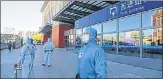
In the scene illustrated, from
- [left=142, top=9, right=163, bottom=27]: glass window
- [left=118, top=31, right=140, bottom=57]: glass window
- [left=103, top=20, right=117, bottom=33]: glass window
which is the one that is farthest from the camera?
[left=103, top=20, right=117, bottom=33]: glass window

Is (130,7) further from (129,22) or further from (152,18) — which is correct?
(152,18)

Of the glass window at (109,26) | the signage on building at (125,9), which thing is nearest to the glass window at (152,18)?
the signage on building at (125,9)

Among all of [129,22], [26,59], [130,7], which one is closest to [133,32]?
[129,22]

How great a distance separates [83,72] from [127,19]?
1352cm

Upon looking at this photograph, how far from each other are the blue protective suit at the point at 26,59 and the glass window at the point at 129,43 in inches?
319

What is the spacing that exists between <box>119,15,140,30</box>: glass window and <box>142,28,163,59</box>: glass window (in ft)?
3.42

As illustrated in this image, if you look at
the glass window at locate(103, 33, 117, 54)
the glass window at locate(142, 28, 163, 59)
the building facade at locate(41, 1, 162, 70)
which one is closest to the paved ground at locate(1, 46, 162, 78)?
the building facade at locate(41, 1, 162, 70)

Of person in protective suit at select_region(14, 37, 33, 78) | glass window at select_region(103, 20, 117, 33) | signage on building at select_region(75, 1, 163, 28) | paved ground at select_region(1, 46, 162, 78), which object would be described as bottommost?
paved ground at select_region(1, 46, 162, 78)

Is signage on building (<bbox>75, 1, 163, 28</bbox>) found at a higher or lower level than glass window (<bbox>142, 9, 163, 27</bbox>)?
higher

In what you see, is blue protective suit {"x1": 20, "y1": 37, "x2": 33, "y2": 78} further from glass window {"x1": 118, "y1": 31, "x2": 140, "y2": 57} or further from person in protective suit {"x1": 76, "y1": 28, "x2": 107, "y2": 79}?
glass window {"x1": 118, "y1": 31, "x2": 140, "y2": 57}

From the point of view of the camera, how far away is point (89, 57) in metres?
4.35

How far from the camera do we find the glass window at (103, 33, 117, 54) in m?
19.6

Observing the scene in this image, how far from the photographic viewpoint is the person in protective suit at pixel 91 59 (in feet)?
13.8

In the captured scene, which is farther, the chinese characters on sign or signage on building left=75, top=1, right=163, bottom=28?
the chinese characters on sign
